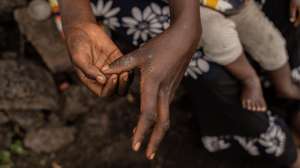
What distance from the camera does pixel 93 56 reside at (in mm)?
1170

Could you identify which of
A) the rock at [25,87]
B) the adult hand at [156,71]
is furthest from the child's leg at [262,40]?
the rock at [25,87]

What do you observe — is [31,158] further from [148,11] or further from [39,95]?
[148,11]

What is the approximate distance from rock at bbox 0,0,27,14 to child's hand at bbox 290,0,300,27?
123 cm

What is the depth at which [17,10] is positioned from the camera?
217cm

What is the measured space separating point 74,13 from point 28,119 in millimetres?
1133

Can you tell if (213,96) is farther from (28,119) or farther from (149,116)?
(28,119)

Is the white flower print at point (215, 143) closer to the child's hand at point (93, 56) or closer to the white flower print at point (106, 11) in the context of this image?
the white flower print at point (106, 11)

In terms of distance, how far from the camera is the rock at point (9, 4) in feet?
6.98

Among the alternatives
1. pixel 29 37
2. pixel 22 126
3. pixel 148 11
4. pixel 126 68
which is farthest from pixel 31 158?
pixel 126 68

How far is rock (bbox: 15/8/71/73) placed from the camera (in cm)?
217

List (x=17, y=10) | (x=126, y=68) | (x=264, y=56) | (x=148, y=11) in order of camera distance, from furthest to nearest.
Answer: (x=17, y=10) < (x=264, y=56) < (x=148, y=11) < (x=126, y=68)

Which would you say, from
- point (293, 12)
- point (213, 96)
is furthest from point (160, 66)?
point (293, 12)

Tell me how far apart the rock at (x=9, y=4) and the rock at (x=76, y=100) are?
48 cm

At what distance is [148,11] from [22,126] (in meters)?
1.10
